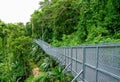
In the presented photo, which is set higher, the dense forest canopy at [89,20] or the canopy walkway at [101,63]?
the dense forest canopy at [89,20]

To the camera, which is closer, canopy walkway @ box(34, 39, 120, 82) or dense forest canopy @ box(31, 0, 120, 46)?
canopy walkway @ box(34, 39, 120, 82)

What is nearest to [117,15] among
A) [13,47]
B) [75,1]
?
[75,1]

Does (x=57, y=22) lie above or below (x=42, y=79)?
above

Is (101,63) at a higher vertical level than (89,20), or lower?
lower

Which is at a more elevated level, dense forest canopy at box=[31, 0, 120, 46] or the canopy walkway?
dense forest canopy at box=[31, 0, 120, 46]

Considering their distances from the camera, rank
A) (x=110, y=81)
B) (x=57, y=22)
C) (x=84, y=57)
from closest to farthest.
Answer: (x=110, y=81)
(x=84, y=57)
(x=57, y=22)

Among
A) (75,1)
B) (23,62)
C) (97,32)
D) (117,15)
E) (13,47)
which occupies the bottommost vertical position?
(23,62)

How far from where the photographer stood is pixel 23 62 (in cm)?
2938

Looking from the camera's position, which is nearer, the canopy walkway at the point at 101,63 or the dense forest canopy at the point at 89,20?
the canopy walkway at the point at 101,63

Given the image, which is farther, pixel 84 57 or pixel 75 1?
pixel 75 1

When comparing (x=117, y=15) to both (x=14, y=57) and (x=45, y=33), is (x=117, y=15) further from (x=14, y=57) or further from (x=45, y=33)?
Result: (x=45, y=33)

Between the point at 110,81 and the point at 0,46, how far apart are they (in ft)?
77.9

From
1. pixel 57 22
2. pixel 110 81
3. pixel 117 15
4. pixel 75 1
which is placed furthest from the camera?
pixel 57 22

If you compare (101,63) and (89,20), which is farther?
(89,20)
